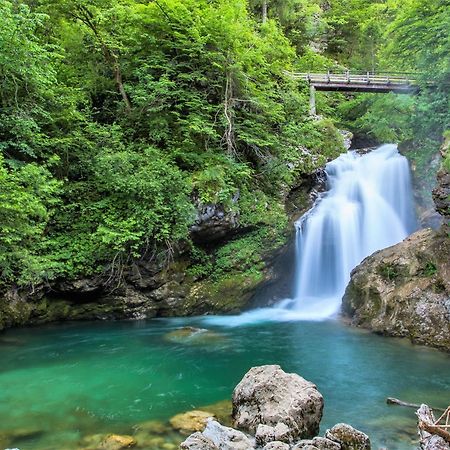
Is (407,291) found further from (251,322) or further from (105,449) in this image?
(105,449)

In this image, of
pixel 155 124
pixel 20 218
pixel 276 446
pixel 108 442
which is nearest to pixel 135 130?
pixel 155 124

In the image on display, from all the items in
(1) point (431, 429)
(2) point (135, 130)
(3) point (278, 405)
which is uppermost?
(2) point (135, 130)

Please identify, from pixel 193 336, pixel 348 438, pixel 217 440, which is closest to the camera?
pixel 217 440

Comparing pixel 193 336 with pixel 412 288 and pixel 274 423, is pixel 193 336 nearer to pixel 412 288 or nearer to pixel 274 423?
pixel 274 423

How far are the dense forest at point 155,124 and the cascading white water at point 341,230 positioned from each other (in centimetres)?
142

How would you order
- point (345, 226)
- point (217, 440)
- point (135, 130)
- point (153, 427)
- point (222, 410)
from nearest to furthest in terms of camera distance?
point (217, 440) < point (153, 427) < point (222, 410) < point (135, 130) < point (345, 226)

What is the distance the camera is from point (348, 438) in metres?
4.97

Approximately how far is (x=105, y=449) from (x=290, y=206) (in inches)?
469

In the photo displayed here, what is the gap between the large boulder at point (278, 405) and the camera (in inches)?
216

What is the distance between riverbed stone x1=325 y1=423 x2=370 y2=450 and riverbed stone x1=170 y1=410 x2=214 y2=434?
184 cm

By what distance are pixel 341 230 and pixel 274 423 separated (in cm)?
1105

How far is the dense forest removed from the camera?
11.3 meters

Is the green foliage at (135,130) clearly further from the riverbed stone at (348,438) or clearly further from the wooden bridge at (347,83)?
the riverbed stone at (348,438)

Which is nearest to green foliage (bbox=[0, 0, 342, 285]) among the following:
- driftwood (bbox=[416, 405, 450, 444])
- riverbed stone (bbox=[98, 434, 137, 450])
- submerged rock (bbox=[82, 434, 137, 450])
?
submerged rock (bbox=[82, 434, 137, 450])
